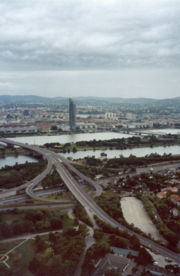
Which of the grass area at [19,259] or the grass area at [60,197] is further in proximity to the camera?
the grass area at [60,197]

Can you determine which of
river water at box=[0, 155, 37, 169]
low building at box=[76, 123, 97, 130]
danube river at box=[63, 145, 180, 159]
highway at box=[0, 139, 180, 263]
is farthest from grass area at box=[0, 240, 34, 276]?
low building at box=[76, 123, 97, 130]

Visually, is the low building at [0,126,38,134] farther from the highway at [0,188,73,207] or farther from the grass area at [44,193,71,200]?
the grass area at [44,193,71,200]

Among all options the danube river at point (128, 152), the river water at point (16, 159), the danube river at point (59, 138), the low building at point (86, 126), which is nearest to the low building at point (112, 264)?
the river water at point (16, 159)

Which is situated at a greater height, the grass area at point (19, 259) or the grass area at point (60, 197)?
the grass area at point (60, 197)

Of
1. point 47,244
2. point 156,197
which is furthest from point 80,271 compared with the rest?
point 156,197

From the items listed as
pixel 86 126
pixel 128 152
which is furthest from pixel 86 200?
pixel 86 126

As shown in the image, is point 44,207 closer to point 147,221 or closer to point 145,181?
point 147,221

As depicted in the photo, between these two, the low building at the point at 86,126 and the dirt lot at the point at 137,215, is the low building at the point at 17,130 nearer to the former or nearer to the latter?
the low building at the point at 86,126

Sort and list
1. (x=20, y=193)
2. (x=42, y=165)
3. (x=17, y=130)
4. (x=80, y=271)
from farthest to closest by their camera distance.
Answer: (x=17, y=130) < (x=42, y=165) < (x=20, y=193) < (x=80, y=271)
